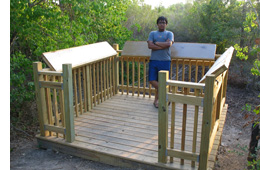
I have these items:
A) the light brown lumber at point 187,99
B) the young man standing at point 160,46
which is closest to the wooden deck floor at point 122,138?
the light brown lumber at point 187,99

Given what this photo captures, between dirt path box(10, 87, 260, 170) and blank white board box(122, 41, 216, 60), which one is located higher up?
blank white board box(122, 41, 216, 60)

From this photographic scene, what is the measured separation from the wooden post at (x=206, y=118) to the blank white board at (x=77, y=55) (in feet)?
7.79

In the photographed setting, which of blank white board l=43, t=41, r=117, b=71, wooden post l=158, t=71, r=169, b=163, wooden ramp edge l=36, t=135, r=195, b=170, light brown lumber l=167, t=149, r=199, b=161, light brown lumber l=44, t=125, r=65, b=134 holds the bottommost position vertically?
wooden ramp edge l=36, t=135, r=195, b=170

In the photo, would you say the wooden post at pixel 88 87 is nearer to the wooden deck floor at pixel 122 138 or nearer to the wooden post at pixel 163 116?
the wooden deck floor at pixel 122 138

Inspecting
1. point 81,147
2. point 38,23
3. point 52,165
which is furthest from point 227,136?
point 38,23

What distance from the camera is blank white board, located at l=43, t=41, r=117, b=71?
4067mm

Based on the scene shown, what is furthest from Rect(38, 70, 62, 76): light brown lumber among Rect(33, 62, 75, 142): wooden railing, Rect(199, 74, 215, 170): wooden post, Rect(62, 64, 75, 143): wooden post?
Rect(199, 74, 215, 170): wooden post

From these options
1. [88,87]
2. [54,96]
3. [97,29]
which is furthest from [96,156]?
[97,29]

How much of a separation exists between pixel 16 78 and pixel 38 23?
1369 mm

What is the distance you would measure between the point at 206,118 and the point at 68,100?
206cm

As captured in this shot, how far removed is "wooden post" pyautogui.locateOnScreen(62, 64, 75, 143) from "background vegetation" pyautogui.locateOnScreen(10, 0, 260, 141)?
A: 1.43 meters

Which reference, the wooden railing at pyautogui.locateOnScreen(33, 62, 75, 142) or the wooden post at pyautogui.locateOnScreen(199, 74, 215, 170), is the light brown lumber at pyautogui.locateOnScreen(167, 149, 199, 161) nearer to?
the wooden post at pyautogui.locateOnScreen(199, 74, 215, 170)

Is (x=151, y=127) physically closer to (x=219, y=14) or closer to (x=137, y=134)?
(x=137, y=134)

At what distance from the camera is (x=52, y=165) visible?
387cm
